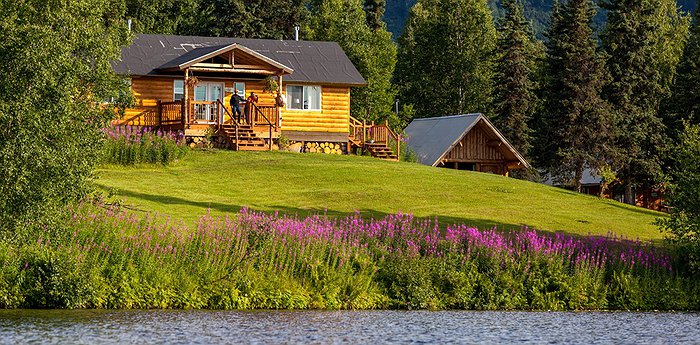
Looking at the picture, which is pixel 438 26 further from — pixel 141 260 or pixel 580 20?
pixel 141 260

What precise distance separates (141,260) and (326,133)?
3432 centimetres

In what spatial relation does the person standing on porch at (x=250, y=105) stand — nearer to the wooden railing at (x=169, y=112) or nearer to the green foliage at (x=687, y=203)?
the wooden railing at (x=169, y=112)

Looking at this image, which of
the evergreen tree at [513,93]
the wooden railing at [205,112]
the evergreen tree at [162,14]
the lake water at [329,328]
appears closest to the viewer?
the lake water at [329,328]

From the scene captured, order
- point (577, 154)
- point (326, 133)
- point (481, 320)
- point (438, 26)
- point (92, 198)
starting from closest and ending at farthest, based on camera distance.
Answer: point (481, 320)
point (92, 198)
point (326, 133)
point (577, 154)
point (438, 26)

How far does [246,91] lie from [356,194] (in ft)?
61.2

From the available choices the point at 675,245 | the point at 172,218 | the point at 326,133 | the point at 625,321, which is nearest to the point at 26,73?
the point at 172,218

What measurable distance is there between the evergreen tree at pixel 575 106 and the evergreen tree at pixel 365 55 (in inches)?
451

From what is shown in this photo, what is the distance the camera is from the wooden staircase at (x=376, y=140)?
57.6 meters

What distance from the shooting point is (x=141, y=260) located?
24312 millimetres

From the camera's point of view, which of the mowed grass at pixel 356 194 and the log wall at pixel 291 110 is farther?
the log wall at pixel 291 110

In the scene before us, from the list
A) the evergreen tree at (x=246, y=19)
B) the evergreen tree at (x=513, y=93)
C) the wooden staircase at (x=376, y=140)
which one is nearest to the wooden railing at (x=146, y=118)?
the wooden staircase at (x=376, y=140)

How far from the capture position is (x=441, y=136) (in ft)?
221

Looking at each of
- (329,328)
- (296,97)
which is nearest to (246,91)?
(296,97)

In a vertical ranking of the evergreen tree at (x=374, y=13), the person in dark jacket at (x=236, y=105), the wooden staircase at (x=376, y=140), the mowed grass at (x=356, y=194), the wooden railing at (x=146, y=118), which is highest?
the evergreen tree at (x=374, y=13)
